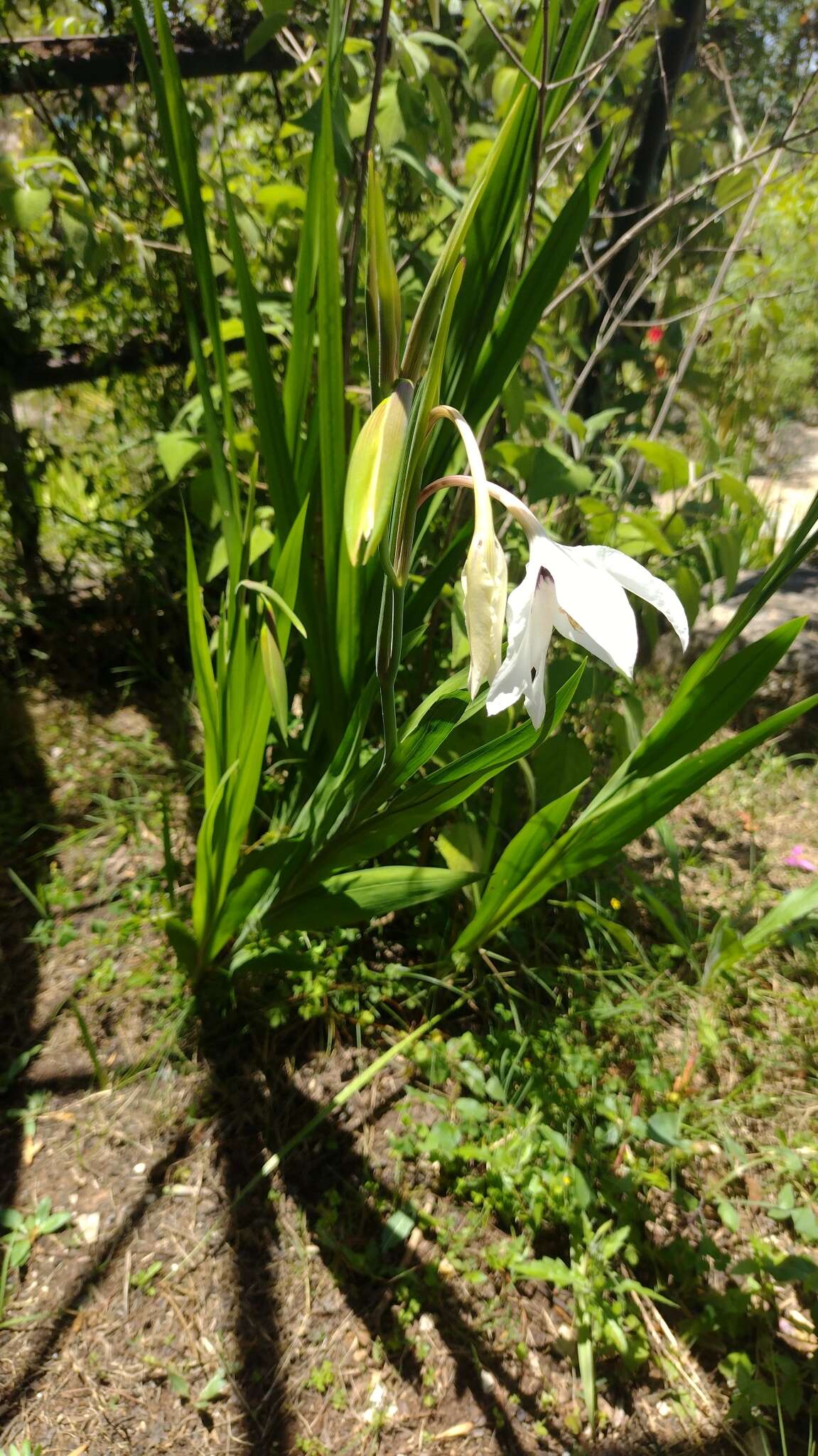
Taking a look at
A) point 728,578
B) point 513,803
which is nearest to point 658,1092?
point 513,803

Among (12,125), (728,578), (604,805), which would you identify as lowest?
(604,805)

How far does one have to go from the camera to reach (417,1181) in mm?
1179

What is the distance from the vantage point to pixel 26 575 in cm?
188

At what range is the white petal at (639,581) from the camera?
0.56m

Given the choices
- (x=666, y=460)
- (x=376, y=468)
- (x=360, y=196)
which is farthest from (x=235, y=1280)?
(x=360, y=196)

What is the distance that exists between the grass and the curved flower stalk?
2.38 feet

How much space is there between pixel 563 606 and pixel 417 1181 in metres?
0.99

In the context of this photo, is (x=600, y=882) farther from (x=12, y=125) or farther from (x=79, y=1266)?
(x=12, y=125)

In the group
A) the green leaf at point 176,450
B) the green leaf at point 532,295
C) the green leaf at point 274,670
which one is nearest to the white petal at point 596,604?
the green leaf at point 274,670

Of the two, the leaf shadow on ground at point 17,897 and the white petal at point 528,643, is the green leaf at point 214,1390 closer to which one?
the leaf shadow on ground at point 17,897

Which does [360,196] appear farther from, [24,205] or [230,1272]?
[230,1272]

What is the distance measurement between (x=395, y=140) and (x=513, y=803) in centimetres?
108

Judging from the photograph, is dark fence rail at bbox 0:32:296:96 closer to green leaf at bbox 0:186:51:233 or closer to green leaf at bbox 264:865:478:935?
green leaf at bbox 0:186:51:233

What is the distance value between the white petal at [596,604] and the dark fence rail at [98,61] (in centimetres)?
151
